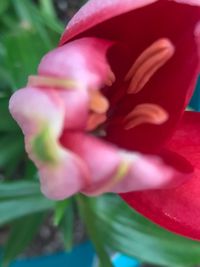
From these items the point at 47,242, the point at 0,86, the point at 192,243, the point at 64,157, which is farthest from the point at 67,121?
the point at 47,242

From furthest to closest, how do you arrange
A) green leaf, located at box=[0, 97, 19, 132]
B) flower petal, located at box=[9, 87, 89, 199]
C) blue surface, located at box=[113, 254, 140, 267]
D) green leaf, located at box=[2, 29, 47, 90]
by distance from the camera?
blue surface, located at box=[113, 254, 140, 267] < green leaf, located at box=[0, 97, 19, 132] < green leaf, located at box=[2, 29, 47, 90] < flower petal, located at box=[9, 87, 89, 199]

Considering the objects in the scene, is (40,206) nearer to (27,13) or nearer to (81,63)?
(27,13)

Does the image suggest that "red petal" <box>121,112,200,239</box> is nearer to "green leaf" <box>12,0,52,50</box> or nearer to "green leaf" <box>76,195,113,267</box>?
"green leaf" <box>76,195,113,267</box>

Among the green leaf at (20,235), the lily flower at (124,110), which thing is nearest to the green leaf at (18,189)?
the green leaf at (20,235)

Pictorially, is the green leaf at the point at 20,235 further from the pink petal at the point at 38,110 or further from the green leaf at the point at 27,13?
the pink petal at the point at 38,110

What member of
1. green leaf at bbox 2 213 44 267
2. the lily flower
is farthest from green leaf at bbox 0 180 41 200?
the lily flower

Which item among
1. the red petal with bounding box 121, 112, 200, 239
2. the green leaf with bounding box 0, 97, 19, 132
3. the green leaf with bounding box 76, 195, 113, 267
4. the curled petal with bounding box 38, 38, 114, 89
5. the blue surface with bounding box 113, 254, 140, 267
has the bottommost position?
the blue surface with bounding box 113, 254, 140, 267
